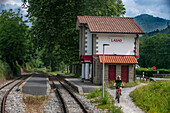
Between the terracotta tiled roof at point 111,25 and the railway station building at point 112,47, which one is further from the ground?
the terracotta tiled roof at point 111,25

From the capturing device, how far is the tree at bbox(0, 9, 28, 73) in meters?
38.2

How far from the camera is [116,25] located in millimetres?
27688

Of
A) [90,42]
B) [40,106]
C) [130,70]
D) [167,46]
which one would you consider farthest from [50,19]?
[167,46]

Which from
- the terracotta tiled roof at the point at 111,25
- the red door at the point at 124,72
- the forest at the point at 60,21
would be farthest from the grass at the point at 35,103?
the forest at the point at 60,21

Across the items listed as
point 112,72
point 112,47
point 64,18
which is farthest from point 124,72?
point 64,18

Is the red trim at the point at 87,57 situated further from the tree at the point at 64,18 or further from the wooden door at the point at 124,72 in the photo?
the tree at the point at 64,18

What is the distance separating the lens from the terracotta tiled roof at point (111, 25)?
2639cm

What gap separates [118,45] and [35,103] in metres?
13.3

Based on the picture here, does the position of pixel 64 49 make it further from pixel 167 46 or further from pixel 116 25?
pixel 167 46

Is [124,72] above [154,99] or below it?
above

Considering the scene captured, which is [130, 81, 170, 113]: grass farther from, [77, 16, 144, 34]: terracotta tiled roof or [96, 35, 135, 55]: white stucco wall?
[77, 16, 144, 34]: terracotta tiled roof

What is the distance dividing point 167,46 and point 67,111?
74055 millimetres

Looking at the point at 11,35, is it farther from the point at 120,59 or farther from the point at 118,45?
the point at 120,59

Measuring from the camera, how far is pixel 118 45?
26719 mm
